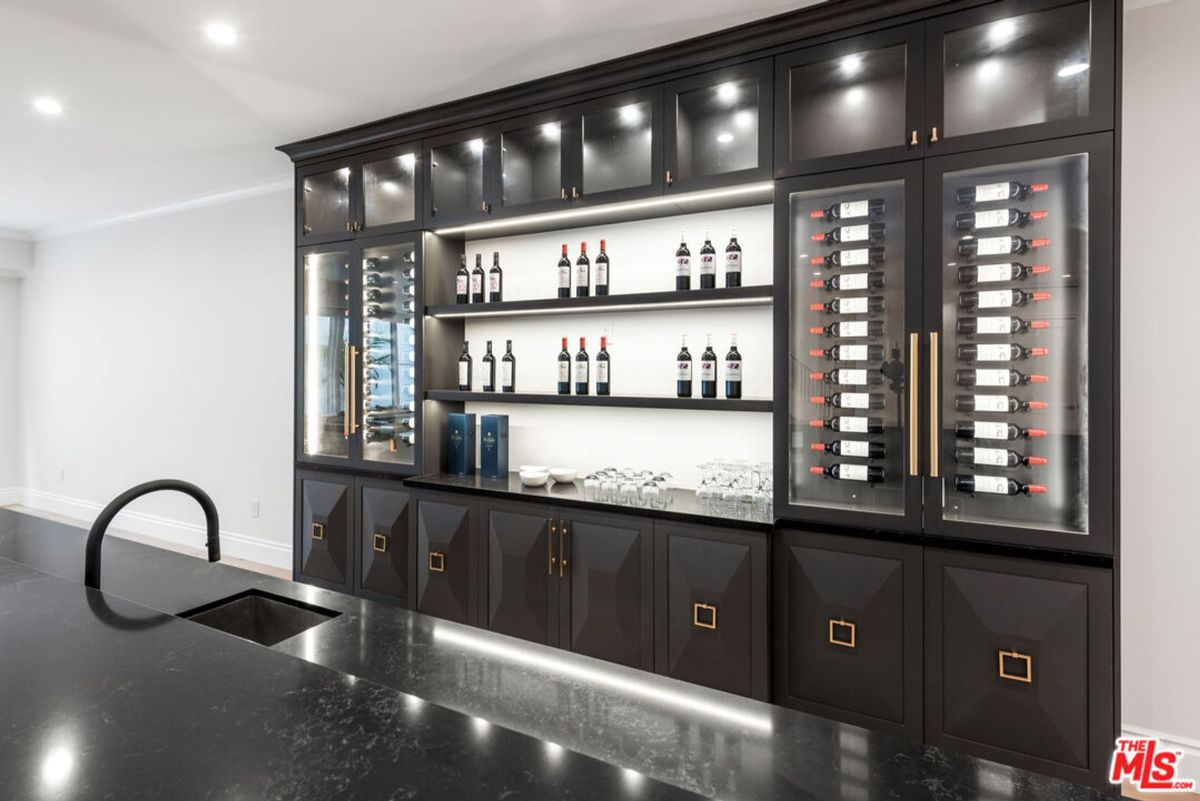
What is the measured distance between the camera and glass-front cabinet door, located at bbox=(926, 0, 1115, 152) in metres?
2.04

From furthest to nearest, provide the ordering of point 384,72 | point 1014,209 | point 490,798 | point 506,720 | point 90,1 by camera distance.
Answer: point 384,72, point 90,1, point 1014,209, point 506,720, point 490,798

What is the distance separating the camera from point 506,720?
915mm

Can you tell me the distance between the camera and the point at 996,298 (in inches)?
87.3

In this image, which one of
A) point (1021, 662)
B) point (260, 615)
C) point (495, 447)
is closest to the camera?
point (260, 615)

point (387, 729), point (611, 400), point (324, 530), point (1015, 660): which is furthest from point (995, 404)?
point (324, 530)

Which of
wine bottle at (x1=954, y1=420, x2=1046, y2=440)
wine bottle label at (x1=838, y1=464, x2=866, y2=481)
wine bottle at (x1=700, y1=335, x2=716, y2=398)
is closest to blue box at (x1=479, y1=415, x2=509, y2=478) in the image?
wine bottle at (x1=700, y1=335, x2=716, y2=398)

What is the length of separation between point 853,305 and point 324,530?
10.3 feet

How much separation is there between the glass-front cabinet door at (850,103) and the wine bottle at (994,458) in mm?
1092

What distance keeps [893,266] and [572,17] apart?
5.16 feet

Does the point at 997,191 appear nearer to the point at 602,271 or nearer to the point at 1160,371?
the point at 1160,371

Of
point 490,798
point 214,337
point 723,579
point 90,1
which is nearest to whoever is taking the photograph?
point 490,798

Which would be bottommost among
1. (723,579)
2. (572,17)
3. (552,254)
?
(723,579)

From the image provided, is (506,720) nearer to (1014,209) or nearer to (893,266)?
(893,266)

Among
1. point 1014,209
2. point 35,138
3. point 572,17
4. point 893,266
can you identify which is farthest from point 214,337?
point 1014,209
